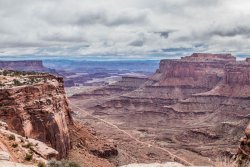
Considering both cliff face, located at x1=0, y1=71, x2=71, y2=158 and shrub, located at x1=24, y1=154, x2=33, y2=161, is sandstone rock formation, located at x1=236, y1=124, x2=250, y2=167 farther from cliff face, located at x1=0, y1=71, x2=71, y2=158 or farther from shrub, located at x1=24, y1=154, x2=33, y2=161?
cliff face, located at x1=0, y1=71, x2=71, y2=158

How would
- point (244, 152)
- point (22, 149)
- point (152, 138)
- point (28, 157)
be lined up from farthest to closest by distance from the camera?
point (152, 138), point (22, 149), point (28, 157), point (244, 152)

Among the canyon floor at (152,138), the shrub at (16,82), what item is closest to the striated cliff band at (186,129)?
the canyon floor at (152,138)

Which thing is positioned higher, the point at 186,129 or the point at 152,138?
the point at 152,138

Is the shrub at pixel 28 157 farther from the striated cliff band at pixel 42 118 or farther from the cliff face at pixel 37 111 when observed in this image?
the cliff face at pixel 37 111

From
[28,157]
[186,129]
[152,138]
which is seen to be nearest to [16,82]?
[28,157]

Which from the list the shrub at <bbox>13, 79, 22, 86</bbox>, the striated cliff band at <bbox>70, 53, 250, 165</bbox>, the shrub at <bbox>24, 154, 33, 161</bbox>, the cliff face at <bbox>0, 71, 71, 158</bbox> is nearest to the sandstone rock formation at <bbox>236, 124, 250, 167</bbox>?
the shrub at <bbox>24, 154, 33, 161</bbox>

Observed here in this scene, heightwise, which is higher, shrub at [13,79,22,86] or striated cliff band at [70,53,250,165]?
shrub at [13,79,22,86]

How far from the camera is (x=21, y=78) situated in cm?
6450

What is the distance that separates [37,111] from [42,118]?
1032mm

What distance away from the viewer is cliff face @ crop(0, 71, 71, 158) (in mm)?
53438

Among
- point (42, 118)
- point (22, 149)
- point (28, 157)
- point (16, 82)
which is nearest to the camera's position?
point (28, 157)

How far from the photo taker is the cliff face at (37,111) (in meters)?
53.4

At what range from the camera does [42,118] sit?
5647cm

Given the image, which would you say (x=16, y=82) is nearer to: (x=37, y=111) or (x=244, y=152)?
(x=37, y=111)
